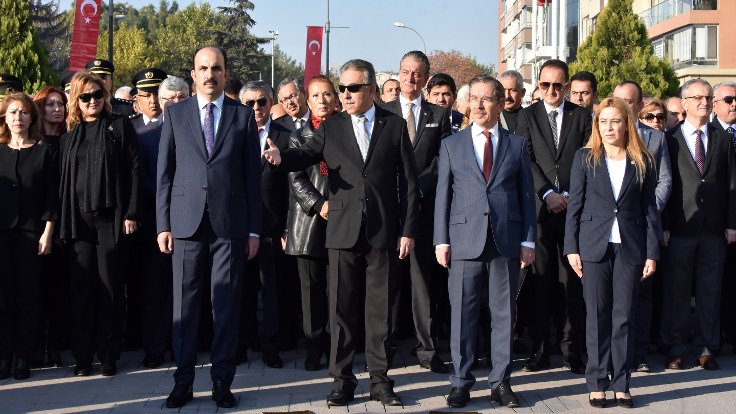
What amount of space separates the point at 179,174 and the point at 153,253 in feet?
6.48

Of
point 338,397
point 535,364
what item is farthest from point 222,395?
point 535,364

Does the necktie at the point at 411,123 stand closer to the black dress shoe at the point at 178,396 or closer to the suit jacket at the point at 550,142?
the suit jacket at the point at 550,142

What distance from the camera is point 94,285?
9008 mm

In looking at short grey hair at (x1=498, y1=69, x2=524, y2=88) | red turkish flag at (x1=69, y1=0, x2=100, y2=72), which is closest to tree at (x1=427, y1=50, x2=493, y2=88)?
red turkish flag at (x1=69, y1=0, x2=100, y2=72)

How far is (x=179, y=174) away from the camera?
7695 mm

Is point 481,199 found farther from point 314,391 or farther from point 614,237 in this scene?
point 314,391

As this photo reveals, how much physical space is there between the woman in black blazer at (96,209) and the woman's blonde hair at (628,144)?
152 inches

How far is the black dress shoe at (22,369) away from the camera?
28.8 ft

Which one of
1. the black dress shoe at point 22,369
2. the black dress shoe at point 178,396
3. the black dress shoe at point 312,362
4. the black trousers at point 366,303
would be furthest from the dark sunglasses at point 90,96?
the black dress shoe at point 312,362

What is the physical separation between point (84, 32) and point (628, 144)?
18.7m

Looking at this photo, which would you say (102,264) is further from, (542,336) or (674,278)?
(674,278)

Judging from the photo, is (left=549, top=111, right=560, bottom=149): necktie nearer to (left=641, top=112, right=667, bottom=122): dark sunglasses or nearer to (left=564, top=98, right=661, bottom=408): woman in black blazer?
(left=564, top=98, right=661, bottom=408): woman in black blazer

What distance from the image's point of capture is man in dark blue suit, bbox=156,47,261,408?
763 cm

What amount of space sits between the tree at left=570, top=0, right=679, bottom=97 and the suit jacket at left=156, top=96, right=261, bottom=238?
2481 cm
